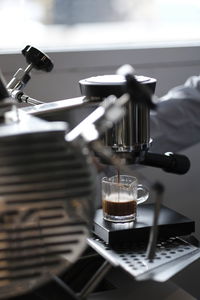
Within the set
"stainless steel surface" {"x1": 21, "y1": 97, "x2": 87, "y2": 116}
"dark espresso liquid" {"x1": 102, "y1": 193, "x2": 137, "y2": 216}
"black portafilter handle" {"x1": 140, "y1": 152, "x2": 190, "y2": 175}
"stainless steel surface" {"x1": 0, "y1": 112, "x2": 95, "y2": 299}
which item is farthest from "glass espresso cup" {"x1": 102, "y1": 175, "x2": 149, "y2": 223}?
"stainless steel surface" {"x1": 0, "y1": 112, "x2": 95, "y2": 299}

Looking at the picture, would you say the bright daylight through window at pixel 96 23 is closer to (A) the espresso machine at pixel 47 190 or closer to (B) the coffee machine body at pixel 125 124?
(B) the coffee machine body at pixel 125 124

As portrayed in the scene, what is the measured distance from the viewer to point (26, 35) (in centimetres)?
128

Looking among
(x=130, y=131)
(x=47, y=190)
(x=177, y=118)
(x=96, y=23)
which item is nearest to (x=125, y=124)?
(x=130, y=131)

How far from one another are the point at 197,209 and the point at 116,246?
668mm

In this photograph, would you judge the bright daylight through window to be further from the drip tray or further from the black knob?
the drip tray

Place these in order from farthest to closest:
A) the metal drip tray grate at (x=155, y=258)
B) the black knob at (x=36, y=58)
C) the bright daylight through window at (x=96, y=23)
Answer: the bright daylight through window at (x=96, y=23) < the black knob at (x=36, y=58) < the metal drip tray grate at (x=155, y=258)

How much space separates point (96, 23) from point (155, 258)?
0.73 metres

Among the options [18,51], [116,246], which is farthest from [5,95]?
[18,51]

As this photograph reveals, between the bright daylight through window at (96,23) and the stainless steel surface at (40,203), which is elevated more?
the bright daylight through window at (96,23)

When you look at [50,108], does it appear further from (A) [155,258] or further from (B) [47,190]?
(A) [155,258]

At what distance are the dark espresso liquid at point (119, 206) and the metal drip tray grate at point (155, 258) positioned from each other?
6 cm

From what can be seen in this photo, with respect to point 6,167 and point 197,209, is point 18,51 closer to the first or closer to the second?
point 197,209

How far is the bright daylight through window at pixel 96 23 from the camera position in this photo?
1.27 metres

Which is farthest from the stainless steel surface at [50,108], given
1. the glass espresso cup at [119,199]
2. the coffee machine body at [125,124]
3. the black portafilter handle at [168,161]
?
the glass espresso cup at [119,199]
